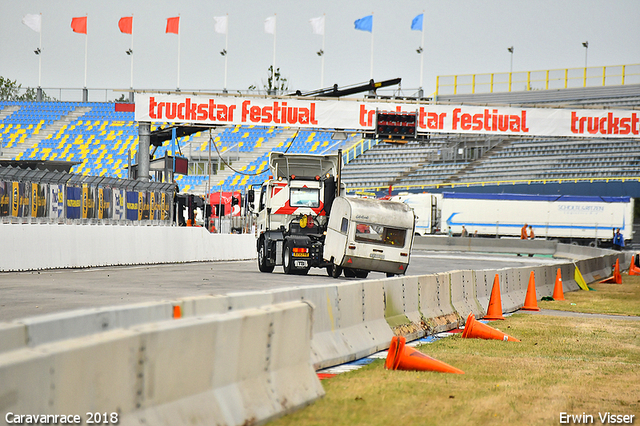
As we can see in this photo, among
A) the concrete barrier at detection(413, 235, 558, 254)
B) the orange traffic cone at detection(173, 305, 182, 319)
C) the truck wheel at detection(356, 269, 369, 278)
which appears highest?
the orange traffic cone at detection(173, 305, 182, 319)

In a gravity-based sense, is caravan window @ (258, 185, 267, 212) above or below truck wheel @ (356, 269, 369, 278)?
above

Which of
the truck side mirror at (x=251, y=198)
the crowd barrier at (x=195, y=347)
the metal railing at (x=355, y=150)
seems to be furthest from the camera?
the metal railing at (x=355, y=150)

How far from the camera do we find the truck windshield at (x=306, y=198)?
25.3 metres

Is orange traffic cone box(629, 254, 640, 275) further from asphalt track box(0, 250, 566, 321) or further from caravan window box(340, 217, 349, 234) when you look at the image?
caravan window box(340, 217, 349, 234)

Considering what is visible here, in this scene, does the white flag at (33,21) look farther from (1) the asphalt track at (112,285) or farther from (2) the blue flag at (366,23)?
(1) the asphalt track at (112,285)

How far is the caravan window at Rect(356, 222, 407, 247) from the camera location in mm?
23312

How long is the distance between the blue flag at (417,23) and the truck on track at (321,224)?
80.9 feet

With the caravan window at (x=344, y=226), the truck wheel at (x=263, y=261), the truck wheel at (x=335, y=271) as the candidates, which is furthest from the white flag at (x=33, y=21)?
the caravan window at (x=344, y=226)

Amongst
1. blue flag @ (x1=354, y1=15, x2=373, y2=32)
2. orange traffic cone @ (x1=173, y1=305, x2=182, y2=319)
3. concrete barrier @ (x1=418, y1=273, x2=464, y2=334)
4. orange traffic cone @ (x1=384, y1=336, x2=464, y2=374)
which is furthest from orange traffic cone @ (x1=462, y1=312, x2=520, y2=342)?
blue flag @ (x1=354, y1=15, x2=373, y2=32)

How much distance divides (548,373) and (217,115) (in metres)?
32.2

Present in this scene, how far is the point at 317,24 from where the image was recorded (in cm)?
4872

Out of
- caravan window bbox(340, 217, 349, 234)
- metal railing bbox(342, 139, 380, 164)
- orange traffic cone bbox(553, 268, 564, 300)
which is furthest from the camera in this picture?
metal railing bbox(342, 139, 380, 164)

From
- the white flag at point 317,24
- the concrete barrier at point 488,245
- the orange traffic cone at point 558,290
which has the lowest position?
the concrete barrier at point 488,245

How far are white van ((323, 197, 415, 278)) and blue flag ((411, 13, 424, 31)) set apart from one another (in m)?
26.4
